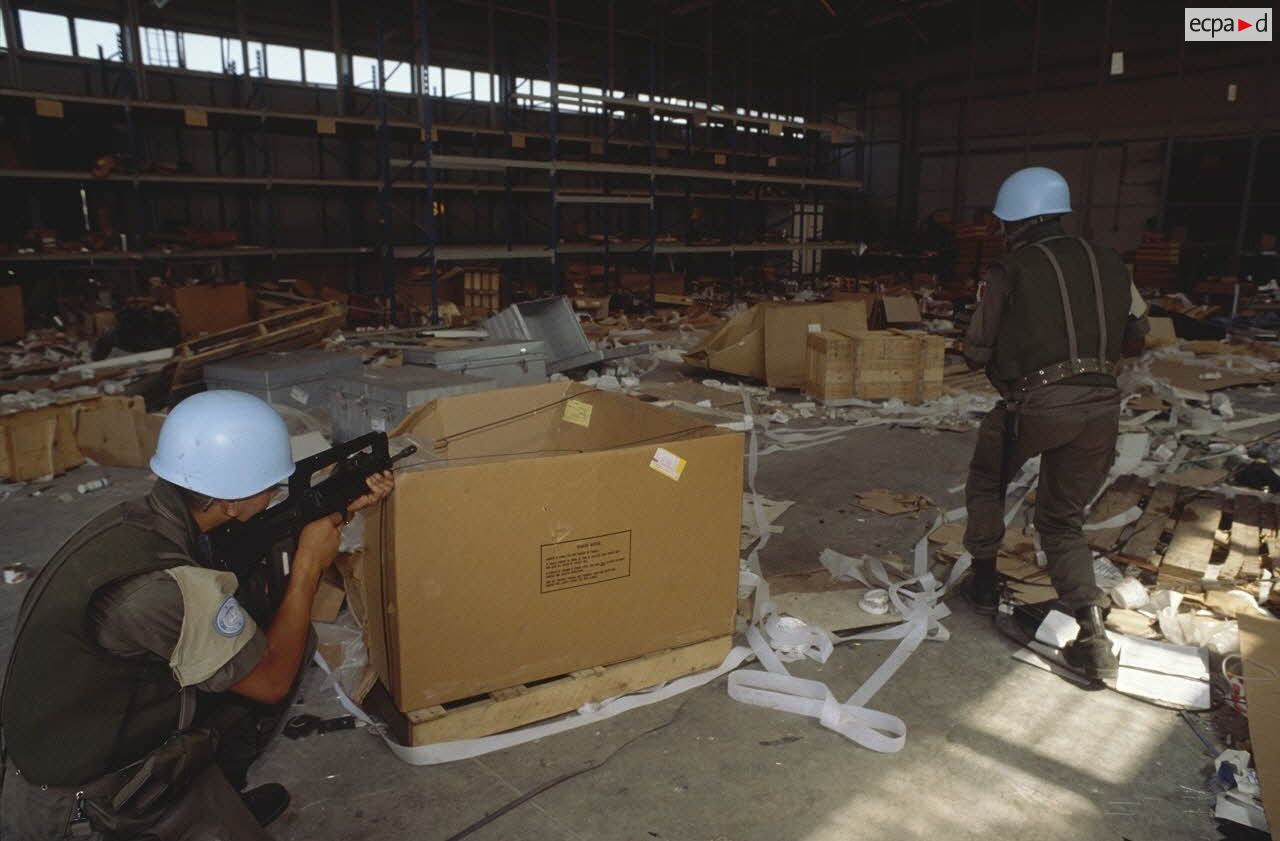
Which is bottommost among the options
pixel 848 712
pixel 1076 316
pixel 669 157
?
pixel 848 712

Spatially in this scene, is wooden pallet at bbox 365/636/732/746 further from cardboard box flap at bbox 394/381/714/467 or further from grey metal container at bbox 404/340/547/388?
grey metal container at bbox 404/340/547/388

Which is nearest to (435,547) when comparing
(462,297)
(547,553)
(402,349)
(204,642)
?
(547,553)

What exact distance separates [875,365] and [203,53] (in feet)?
44.1

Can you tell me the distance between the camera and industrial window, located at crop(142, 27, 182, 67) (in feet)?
45.6

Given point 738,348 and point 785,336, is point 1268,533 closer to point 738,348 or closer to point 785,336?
point 785,336

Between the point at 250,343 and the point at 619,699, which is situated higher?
the point at 250,343

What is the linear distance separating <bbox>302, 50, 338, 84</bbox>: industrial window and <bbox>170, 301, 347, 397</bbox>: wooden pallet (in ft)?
30.3

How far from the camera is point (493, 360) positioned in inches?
256

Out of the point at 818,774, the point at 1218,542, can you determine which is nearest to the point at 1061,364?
the point at 818,774

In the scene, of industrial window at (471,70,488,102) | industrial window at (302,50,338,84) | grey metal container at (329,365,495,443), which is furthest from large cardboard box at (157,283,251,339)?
industrial window at (471,70,488,102)

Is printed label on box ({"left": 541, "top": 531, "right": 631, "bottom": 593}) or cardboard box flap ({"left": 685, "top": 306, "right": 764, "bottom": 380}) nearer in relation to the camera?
printed label on box ({"left": 541, "top": 531, "right": 631, "bottom": 593})

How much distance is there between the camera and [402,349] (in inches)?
274

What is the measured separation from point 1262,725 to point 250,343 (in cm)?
717

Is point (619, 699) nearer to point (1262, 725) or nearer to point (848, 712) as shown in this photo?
point (848, 712)
